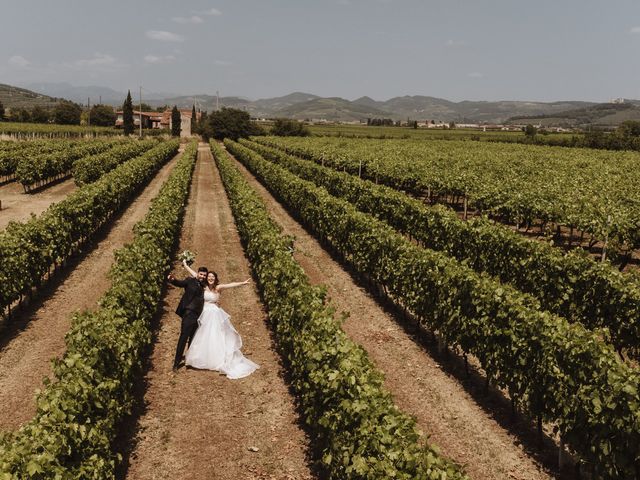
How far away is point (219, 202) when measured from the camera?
117 feet

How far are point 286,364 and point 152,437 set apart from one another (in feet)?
12.5

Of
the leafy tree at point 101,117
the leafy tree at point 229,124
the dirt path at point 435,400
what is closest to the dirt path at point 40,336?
the dirt path at point 435,400

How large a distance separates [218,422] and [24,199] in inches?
1242

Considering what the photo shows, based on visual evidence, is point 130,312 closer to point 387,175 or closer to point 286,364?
point 286,364

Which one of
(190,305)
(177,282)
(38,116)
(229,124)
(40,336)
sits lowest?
(40,336)

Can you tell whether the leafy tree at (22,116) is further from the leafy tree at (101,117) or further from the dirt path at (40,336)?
the dirt path at (40,336)

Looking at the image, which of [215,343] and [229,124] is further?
[229,124]

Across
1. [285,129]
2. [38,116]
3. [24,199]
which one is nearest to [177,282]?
[24,199]

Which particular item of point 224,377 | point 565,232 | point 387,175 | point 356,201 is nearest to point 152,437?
point 224,377

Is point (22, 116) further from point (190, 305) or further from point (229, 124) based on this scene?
point (190, 305)

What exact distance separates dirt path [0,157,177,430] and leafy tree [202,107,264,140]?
8519 cm

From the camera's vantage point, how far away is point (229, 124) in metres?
104

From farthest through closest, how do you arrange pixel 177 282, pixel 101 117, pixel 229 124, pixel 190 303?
1. pixel 101 117
2. pixel 229 124
3. pixel 190 303
4. pixel 177 282

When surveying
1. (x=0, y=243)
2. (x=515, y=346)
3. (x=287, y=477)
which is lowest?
(x=287, y=477)
